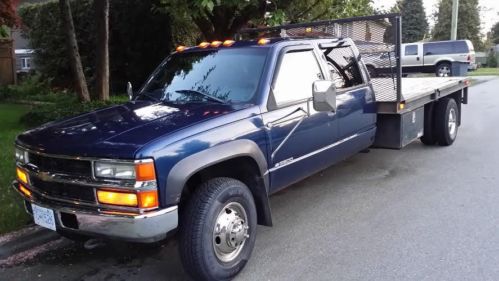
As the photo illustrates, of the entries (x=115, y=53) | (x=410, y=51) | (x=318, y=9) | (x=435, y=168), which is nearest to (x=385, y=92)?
(x=435, y=168)

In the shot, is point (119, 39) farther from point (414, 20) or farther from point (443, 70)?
point (414, 20)

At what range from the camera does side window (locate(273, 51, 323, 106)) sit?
4617mm

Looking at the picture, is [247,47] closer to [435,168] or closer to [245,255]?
[245,255]

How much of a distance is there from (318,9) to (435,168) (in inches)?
230

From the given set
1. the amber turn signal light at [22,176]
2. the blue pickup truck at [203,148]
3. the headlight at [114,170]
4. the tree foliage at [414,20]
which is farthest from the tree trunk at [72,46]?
the tree foliage at [414,20]

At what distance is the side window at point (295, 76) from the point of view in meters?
4.62

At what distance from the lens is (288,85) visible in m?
4.71

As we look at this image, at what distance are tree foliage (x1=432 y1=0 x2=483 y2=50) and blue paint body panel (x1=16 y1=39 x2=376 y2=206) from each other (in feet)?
149

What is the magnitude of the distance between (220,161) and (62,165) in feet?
3.72

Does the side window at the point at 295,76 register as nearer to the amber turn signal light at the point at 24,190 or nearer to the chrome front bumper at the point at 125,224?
the chrome front bumper at the point at 125,224

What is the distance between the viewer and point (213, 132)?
3.79 metres

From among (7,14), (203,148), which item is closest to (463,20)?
(7,14)

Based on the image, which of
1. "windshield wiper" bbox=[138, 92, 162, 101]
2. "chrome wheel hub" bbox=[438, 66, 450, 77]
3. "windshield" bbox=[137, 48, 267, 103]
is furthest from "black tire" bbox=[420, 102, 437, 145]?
"chrome wheel hub" bbox=[438, 66, 450, 77]

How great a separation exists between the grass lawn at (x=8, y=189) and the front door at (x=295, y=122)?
2.59m
